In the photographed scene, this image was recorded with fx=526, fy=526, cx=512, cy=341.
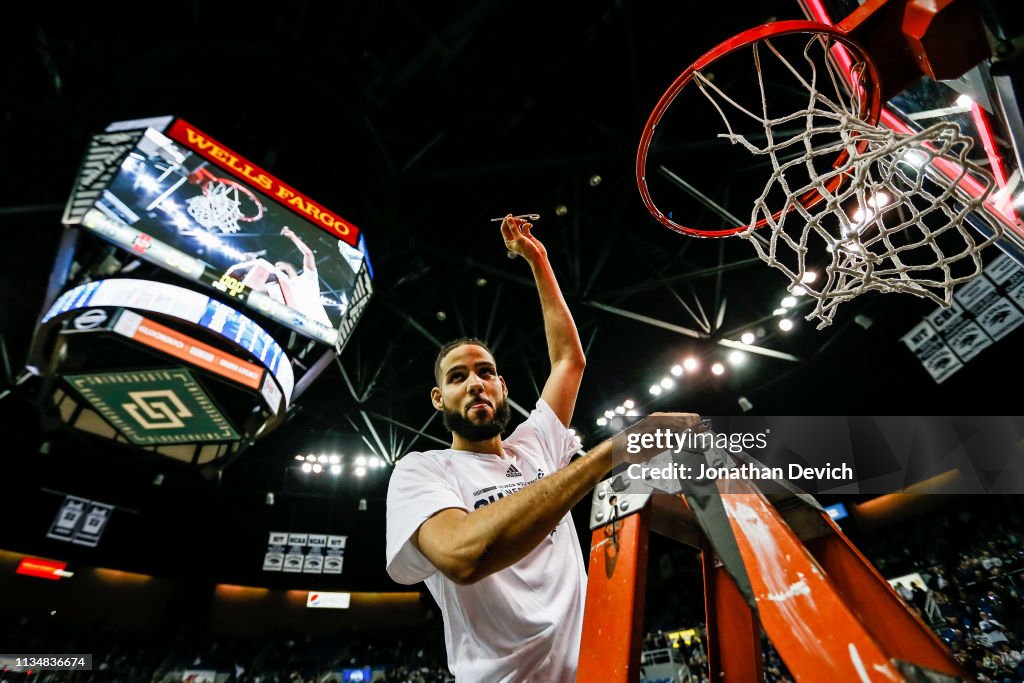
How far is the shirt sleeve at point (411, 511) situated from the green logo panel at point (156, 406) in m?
6.40

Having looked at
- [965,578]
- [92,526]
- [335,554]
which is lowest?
A: [965,578]

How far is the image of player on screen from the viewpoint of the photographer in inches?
268

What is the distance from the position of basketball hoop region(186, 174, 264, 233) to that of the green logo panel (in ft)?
6.34

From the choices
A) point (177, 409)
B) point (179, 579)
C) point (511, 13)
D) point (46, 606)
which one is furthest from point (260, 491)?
point (511, 13)

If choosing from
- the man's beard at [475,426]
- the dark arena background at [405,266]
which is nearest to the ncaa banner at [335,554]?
the dark arena background at [405,266]

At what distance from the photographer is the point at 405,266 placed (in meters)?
9.80

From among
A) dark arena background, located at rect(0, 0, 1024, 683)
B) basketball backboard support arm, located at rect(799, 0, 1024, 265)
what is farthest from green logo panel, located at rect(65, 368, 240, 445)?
basketball backboard support arm, located at rect(799, 0, 1024, 265)

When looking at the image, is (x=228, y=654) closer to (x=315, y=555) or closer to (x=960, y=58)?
(x=315, y=555)

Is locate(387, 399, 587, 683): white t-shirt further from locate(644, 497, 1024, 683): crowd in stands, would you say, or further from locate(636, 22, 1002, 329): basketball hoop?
locate(644, 497, 1024, 683): crowd in stands

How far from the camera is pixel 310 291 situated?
7266mm

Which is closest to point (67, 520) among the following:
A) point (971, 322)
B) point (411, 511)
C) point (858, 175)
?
point (411, 511)

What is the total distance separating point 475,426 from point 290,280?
5.94 metres

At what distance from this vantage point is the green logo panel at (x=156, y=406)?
6996 mm

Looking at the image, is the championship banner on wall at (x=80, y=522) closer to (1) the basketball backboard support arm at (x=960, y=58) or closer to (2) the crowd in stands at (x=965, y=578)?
(2) the crowd in stands at (x=965, y=578)
